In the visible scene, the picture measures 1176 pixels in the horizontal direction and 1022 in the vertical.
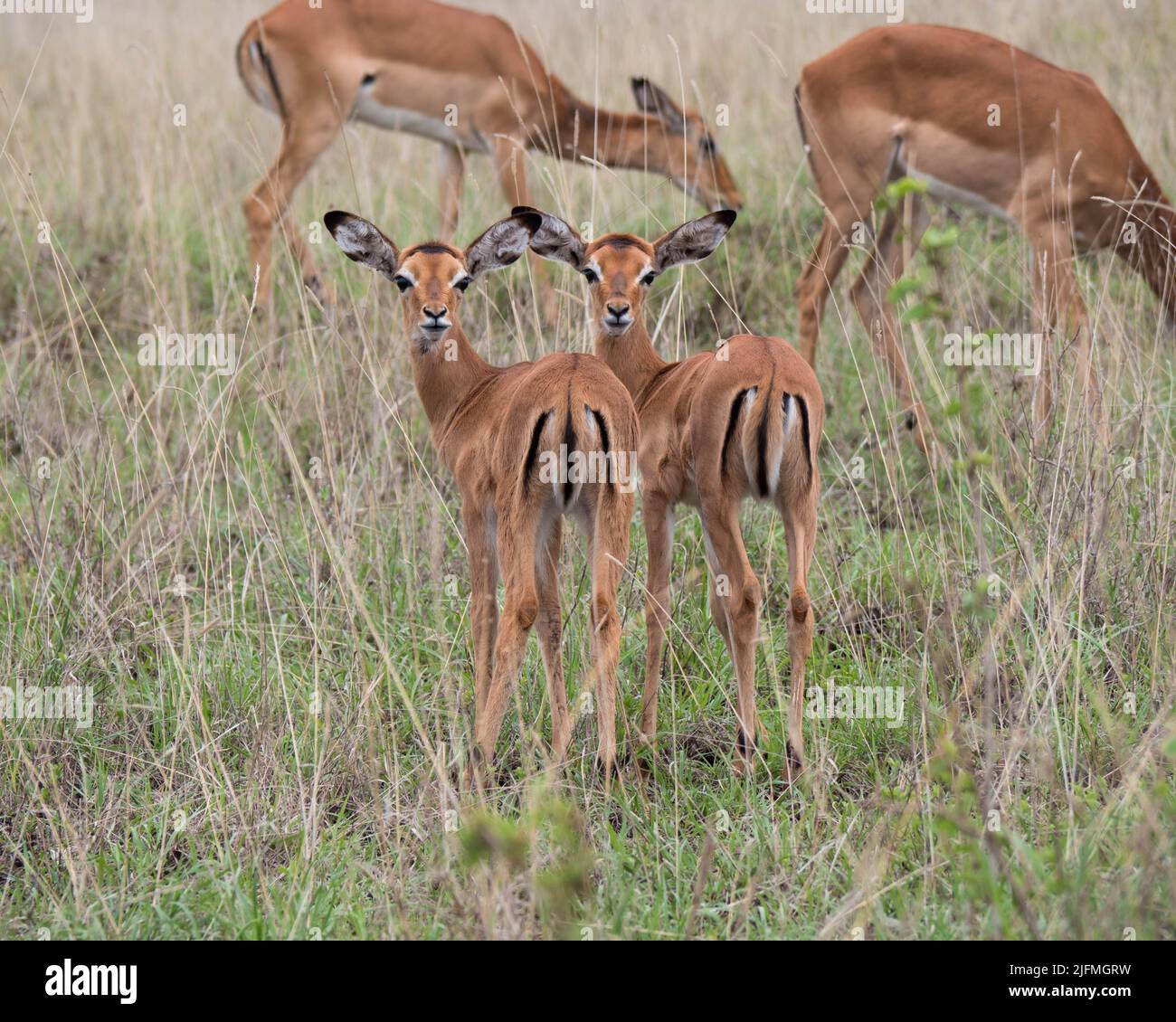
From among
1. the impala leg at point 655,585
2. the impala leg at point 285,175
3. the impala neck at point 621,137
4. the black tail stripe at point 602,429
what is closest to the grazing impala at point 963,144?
the impala neck at point 621,137

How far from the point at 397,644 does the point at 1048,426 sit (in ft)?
7.97

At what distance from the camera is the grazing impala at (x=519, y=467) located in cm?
399

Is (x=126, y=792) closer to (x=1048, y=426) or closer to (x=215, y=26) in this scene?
Result: (x=1048, y=426)

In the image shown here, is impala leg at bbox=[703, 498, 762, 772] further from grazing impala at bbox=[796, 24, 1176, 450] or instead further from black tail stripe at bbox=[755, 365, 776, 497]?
grazing impala at bbox=[796, 24, 1176, 450]

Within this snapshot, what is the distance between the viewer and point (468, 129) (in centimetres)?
963

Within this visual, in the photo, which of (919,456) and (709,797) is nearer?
(709,797)

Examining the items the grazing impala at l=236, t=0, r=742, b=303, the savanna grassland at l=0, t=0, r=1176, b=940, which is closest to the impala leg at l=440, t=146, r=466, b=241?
the grazing impala at l=236, t=0, r=742, b=303

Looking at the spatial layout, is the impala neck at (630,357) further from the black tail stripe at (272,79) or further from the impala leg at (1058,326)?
the black tail stripe at (272,79)

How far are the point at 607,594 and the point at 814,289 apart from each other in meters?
3.74

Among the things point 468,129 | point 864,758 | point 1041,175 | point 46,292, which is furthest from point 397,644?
point 468,129

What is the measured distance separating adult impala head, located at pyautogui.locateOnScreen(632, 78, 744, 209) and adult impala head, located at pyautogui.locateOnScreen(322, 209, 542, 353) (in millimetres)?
4214

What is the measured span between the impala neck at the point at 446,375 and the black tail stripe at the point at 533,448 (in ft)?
2.30

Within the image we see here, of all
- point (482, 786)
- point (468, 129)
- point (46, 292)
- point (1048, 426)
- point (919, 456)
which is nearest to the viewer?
point (482, 786)

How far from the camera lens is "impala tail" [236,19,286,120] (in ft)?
30.1
